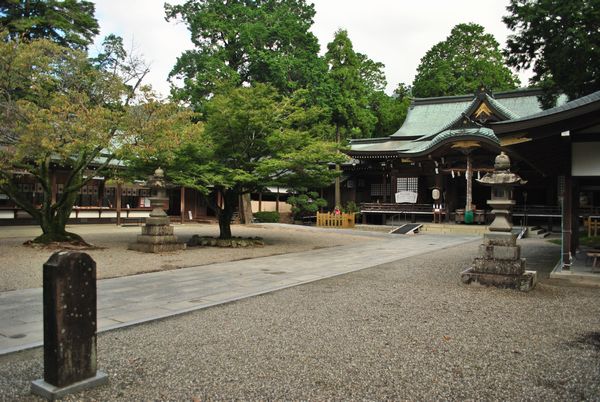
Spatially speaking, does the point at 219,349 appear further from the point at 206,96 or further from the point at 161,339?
the point at 206,96

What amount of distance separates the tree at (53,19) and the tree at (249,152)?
1507cm

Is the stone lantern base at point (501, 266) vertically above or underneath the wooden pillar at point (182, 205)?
underneath

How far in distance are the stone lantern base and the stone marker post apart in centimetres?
688

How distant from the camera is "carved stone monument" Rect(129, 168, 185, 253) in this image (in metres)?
13.2

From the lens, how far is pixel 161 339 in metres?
4.91

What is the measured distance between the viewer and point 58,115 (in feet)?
38.1

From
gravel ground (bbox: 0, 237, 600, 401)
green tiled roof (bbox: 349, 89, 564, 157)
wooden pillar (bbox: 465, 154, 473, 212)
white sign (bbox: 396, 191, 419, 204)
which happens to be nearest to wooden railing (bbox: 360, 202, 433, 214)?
white sign (bbox: 396, 191, 419, 204)

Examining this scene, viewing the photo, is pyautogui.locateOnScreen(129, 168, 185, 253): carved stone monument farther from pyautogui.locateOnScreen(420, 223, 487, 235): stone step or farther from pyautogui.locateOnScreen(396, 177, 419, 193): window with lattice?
pyautogui.locateOnScreen(396, 177, 419, 193): window with lattice

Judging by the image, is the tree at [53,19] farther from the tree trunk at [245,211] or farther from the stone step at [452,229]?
the stone step at [452,229]

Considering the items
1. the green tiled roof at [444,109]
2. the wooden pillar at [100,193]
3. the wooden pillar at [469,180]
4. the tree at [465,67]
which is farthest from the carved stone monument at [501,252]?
the tree at [465,67]

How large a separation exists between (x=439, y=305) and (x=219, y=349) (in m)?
3.66

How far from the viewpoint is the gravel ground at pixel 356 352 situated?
359cm

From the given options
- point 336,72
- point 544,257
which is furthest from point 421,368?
point 336,72

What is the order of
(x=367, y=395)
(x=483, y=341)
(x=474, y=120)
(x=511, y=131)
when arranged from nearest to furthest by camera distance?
(x=367, y=395), (x=483, y=341), (x=511, y=131), (x=474, y=120)
